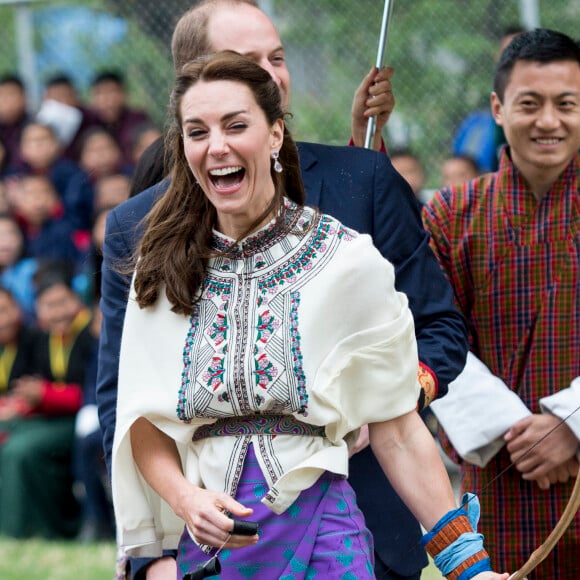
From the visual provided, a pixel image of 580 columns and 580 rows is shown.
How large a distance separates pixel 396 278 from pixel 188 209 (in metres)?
0.56

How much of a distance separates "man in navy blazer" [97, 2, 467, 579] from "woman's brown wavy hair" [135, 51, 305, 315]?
0.26m

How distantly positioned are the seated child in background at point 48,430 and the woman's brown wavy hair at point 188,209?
5.09 metres

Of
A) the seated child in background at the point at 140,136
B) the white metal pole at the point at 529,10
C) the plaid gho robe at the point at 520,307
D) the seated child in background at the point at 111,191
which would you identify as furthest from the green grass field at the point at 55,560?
the white metal pole at the point at 529,10

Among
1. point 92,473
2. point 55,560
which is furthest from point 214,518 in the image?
point 92,473

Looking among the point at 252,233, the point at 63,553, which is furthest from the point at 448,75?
the point at 252,233

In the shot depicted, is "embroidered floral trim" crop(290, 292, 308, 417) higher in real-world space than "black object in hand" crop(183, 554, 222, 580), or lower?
higher

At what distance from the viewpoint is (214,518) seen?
2.84 m

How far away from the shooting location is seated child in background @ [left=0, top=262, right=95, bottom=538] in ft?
27.1

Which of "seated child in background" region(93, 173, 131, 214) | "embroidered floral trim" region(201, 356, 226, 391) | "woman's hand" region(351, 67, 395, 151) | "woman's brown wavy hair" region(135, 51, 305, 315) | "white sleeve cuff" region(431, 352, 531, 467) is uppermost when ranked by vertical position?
"seated child in background" region(93, 173, 131, 214)

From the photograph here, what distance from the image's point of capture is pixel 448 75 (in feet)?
28.9

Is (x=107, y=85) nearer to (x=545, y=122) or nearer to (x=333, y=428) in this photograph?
(x=545, y=122)

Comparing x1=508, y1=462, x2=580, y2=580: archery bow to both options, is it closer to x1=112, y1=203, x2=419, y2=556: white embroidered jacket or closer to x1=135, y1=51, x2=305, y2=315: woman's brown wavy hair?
x1=112, y1=203, x2=419, y2=556: white embroidered jacket

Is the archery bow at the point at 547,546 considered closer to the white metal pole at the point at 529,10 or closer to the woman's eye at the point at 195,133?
the woman's eye at the point at 195,133

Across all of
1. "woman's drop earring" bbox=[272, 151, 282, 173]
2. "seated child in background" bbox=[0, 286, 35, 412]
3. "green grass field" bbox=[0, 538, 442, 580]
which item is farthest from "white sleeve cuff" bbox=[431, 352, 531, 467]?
"seated child in background" bbox=[0, 286, 35, 412]
